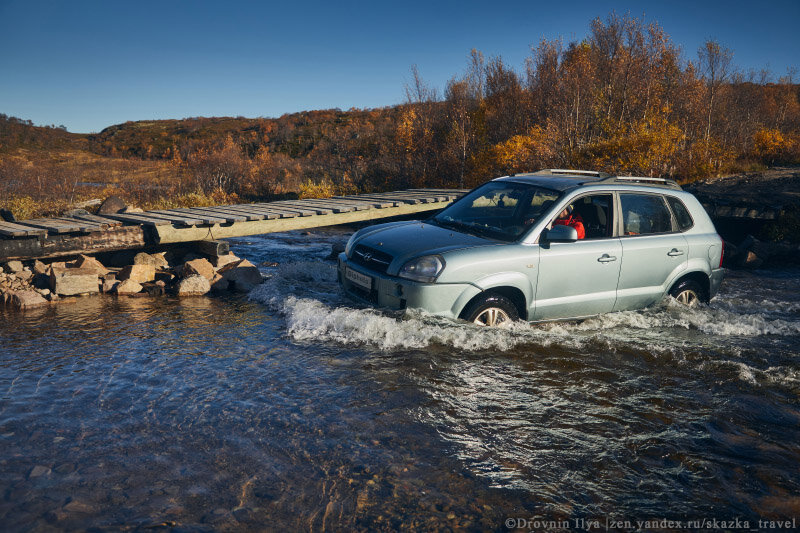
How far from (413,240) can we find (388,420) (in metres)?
2.31

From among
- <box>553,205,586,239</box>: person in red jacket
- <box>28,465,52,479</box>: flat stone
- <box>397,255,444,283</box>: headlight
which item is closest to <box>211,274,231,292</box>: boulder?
<box>397,255,444,283</box>: headlight

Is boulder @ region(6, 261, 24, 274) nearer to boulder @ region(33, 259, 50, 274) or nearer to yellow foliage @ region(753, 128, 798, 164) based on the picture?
boulder @ region(33, 259, 50, 274)

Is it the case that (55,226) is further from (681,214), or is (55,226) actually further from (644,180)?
(681,214)

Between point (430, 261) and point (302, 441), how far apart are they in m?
2.31

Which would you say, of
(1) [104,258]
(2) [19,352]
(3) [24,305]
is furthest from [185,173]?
(2) [19,352]

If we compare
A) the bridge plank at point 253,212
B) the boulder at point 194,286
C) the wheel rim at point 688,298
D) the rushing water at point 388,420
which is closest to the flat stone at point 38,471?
the rushing water at point 388,420

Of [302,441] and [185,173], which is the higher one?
[185,173]

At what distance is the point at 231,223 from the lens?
10164 mm

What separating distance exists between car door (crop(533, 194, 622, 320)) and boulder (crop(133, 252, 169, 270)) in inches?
275

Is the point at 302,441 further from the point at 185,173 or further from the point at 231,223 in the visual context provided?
the point at 185,173

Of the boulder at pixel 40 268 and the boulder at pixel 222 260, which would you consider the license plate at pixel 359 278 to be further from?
the boulder at pixel 40 268

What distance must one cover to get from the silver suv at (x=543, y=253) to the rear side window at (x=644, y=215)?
0.01 metres

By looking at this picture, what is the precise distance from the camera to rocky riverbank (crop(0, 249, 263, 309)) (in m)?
8.06

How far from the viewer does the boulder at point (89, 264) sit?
28.6 ft
